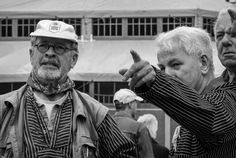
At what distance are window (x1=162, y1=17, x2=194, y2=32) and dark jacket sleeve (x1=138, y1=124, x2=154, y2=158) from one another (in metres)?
9.93

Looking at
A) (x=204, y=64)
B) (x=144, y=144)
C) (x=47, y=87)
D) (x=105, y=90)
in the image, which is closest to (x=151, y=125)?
(x=144, y=144)

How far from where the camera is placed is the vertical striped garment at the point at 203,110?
3.09 meters

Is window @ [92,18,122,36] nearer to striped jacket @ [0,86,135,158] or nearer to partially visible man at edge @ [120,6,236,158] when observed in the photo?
striped jacket @ [0,86,135,158]

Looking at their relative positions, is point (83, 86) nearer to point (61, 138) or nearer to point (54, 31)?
point (54, 31)

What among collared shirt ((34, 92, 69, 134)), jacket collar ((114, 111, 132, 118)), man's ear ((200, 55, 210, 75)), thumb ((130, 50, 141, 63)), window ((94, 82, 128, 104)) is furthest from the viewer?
window ((94, 82, 128, 104))

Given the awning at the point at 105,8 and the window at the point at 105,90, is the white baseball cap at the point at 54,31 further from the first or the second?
the awning at the point at 105,8

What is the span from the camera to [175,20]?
1769 centimetres

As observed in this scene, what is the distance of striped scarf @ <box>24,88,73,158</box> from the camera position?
4.85m

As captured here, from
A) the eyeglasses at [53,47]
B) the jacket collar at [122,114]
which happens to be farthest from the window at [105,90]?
the eyeglasses at [53,47]

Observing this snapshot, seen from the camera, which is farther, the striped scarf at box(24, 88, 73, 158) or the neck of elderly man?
the neck of elderly man

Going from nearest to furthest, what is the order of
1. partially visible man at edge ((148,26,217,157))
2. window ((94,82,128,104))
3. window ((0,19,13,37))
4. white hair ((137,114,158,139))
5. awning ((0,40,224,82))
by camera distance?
partially visible man at edge ((148,26,217,157)) → white hair ((137,114,158,139)) → awning ((0,40,224,82)) → window ((94,82,128,104)) → window ((0,19,13,37))

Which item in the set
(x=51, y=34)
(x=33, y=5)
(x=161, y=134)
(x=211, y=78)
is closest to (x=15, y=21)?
(x=33, y=5)

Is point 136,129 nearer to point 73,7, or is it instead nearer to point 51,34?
point 51,34

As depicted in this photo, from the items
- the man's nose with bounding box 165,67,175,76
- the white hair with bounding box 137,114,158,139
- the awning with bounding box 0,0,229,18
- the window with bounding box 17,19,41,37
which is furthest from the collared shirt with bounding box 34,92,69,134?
the window with bounding box 17,19,41,37
